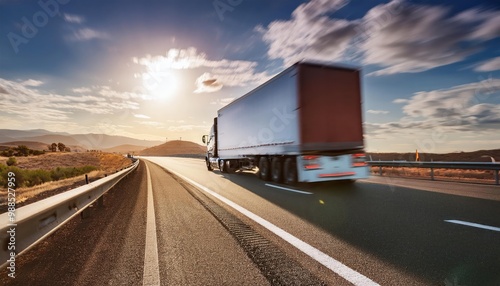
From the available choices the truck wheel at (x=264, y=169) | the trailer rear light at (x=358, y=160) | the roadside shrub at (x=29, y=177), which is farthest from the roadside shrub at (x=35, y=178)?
the trailer rear light at (x=358, y=160)

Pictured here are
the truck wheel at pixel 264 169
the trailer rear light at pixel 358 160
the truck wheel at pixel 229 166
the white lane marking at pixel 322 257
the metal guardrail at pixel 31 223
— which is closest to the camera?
the metal guardrail at pixel 31 223

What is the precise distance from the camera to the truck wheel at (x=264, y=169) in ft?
42.3

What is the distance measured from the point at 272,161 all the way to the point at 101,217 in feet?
24.3

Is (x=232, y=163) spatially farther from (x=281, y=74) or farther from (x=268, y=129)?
(x=281, y=74)

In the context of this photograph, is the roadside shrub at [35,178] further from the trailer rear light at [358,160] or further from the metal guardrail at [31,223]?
the trailer rear light at [358,160]

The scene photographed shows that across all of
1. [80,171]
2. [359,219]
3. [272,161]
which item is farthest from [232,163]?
[80,171]

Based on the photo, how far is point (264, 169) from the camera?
517 inches

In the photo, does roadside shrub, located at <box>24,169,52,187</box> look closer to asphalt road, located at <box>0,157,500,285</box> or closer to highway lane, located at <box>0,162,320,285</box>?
asphalt road, located at <box>0,157,500,285</box>

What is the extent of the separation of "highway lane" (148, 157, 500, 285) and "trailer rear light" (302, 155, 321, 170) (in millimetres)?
1908

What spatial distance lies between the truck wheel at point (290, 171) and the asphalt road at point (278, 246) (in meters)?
3.89

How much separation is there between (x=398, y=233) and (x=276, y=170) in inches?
304

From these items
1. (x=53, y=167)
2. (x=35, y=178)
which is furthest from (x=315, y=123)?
(x=53, y=167)

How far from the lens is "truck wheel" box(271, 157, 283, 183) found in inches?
468

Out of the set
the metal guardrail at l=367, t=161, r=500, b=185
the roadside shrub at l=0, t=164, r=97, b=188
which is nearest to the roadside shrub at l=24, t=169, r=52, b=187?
the roadside shrub at l=0, t=164, r=97, b=188
